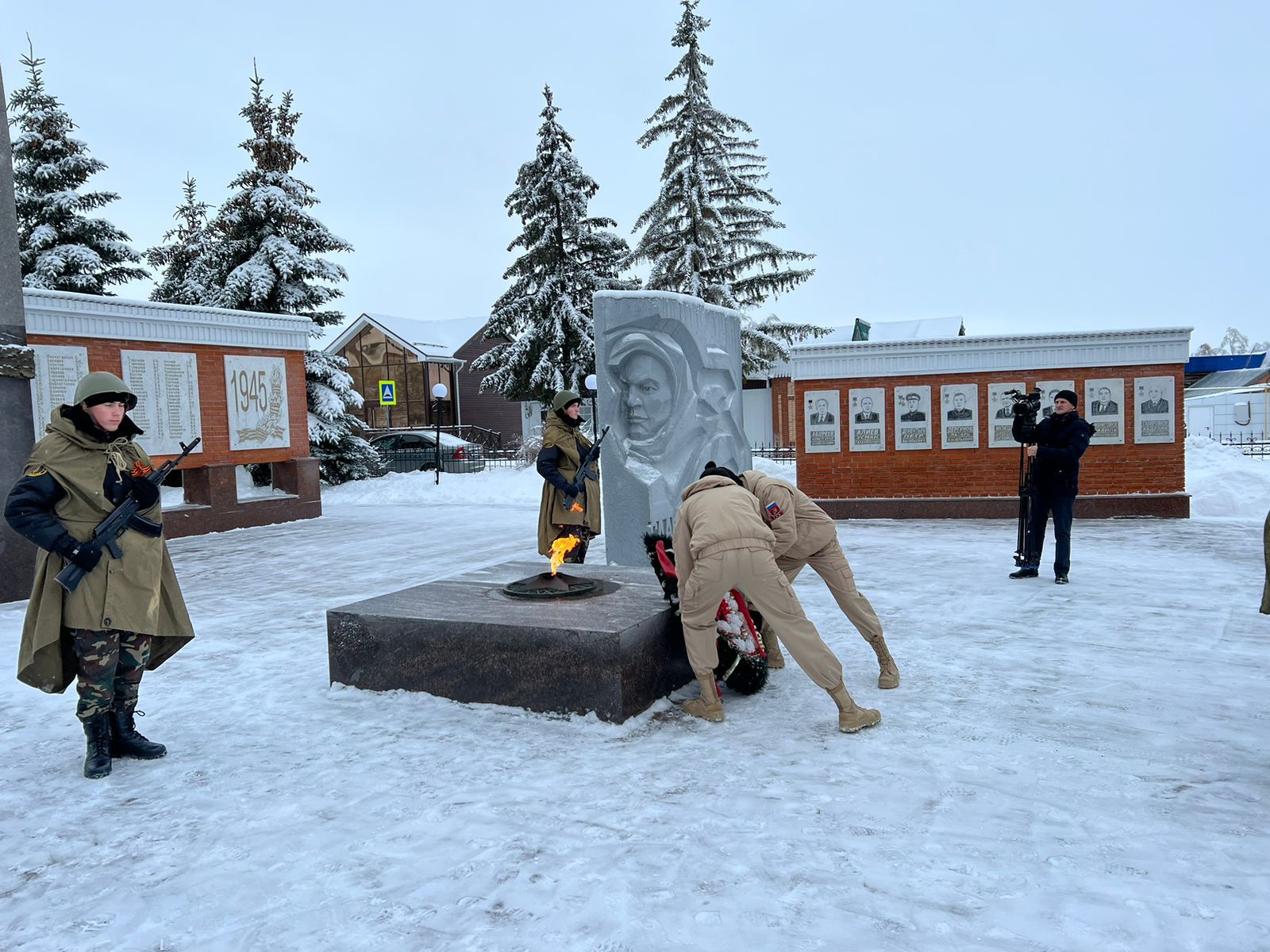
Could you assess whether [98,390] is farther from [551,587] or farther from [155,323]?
[155,323]

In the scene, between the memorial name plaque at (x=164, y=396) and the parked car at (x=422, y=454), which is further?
the parked car at (x=422, y=454)

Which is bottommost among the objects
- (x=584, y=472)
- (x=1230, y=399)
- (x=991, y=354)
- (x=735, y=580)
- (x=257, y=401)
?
(x=735, y=580)

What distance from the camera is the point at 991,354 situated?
13602 millimetres

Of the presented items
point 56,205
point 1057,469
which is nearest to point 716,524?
point 1057,469

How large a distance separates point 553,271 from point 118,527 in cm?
2154

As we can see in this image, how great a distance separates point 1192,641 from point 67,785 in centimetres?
695

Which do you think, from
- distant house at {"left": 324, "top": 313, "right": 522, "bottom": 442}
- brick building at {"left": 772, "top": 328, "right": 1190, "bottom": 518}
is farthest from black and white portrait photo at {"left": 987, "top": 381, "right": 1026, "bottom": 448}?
distant house at {"left": 324, "top": 313, "right": 522, "bottom": 442}

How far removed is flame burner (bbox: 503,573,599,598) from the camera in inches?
225

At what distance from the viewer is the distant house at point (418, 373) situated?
3678 cm

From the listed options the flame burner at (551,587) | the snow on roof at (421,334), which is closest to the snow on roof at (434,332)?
the snow on roof at (421,334)

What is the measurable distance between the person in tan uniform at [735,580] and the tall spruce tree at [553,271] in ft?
63.3

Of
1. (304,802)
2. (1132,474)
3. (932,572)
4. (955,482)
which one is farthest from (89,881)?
(1132,474)

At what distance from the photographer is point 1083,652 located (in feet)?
20.1

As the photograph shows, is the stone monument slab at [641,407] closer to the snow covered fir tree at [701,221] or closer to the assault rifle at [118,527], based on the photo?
the assault rifle at [118,527]
